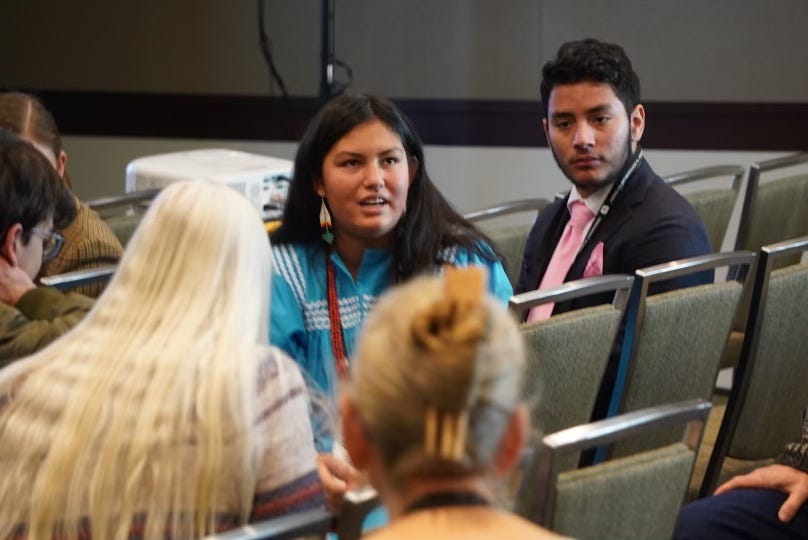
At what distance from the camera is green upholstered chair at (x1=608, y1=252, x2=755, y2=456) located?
271cm

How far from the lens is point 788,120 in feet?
17.5

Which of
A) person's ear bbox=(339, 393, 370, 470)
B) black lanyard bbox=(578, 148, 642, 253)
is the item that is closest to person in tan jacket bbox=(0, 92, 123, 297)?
black lanyard bbox=(578, 148, 642, 253)

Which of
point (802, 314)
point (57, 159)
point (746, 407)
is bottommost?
point (746, 407)

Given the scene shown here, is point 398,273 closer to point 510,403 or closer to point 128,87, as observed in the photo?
point 510,403

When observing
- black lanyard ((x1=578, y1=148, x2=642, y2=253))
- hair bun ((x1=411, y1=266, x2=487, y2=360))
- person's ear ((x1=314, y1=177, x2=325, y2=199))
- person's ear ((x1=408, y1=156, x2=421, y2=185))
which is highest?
hair bun ((x1=411, y1=266, x2=487, y2=360))

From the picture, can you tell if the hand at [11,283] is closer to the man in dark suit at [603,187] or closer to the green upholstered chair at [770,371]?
the man in dark suit at [603,187]

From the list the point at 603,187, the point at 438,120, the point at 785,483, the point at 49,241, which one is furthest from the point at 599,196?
the point at 438,120

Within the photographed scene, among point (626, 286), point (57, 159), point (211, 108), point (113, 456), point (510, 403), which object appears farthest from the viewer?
point (211, 108)

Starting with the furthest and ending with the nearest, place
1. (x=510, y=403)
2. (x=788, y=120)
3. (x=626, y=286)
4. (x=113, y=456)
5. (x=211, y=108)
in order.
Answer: (x=211, y=108) → (x=788, y=120) → (x=626, y=286) → (x=113, y=456) → (x=510, y=403)

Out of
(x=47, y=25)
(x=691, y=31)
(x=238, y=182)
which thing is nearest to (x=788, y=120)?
(x=691, y=31)

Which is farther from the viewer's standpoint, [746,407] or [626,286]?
[746,407]

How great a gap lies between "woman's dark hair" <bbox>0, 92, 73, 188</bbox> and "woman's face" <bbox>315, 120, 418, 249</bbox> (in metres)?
0.87

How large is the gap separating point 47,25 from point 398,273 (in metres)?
4.03

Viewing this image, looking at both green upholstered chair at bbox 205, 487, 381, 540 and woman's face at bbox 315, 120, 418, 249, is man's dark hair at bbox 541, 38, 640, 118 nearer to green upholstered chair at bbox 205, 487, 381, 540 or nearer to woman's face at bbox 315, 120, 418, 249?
woman's face at bbox 315, 120, 418, 249
